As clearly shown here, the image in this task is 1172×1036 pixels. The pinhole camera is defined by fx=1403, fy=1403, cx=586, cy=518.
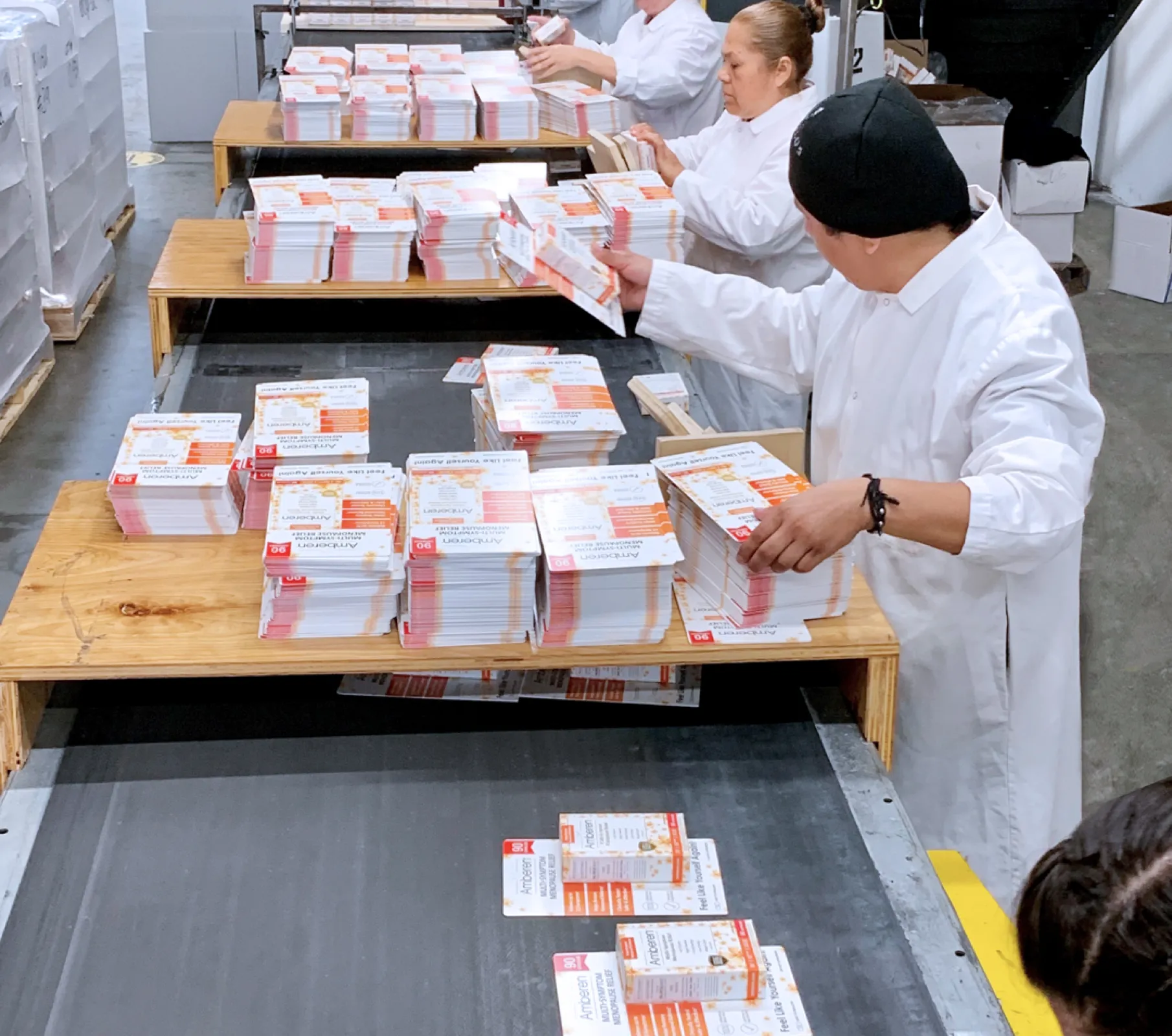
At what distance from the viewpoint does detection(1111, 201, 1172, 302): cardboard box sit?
7.12m

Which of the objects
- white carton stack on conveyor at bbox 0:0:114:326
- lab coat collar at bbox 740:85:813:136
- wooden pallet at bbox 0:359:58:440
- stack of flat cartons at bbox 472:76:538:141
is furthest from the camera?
white carton stack on conveyor at bbox 0:0:114:326

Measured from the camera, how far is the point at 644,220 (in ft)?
12.0

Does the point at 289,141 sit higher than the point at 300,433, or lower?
higher

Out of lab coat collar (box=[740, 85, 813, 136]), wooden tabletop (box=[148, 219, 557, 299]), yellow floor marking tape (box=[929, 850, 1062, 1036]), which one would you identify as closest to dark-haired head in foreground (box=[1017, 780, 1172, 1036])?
yellow floor marking tape (box=[929, 850, 1062, 1036])

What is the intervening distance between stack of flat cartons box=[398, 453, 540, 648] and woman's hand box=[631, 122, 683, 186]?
2.35 metres

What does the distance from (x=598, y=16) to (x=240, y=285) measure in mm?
4670

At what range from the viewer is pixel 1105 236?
320 inches

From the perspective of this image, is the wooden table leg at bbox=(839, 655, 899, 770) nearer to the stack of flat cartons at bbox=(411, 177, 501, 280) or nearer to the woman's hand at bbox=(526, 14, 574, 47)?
the stack of flat cartons at bbox=(411, 177, 501, 280)

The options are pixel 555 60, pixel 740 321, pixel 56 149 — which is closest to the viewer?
pixel 740 321

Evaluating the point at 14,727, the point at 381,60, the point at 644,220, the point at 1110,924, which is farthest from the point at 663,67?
the point at 1110,924

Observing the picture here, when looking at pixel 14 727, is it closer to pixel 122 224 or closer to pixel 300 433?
pixel 300 433

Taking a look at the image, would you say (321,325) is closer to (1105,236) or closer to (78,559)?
(78,559)

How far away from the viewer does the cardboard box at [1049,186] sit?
7.25 m

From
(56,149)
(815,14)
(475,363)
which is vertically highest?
(815,14)
